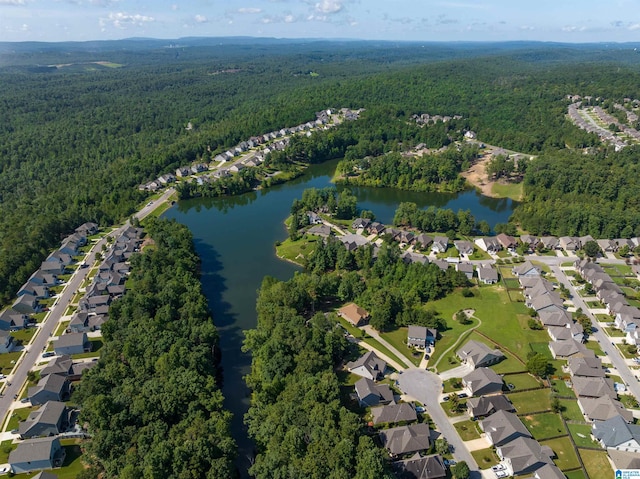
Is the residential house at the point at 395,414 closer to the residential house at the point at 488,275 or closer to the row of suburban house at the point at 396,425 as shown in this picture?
the row of suburban house at the point at 396,425

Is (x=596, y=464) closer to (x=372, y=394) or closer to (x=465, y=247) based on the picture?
(x=372, y=394)

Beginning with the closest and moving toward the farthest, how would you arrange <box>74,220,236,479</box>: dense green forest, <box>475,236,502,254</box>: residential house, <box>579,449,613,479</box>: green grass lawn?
<box>74,220,236,479</box>: dense green forest < <box>579,449,613,479</box>: green grass lawn < <box>475,236,502,254</box>: residential house

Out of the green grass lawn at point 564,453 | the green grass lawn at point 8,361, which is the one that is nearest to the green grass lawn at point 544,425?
the green grass lawn at point 564,453

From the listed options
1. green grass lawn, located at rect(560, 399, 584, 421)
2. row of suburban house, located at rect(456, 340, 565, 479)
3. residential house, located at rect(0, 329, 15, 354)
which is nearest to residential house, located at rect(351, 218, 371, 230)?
row of suburban house, located at rect(456, 340, 565, 479)

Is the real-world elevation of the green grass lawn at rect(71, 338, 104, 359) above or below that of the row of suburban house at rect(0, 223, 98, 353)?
below

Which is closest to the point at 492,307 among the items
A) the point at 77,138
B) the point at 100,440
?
the point at 100,440

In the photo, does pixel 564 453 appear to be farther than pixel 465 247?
No

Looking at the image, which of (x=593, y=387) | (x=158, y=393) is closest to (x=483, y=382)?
(x=593, y=387)

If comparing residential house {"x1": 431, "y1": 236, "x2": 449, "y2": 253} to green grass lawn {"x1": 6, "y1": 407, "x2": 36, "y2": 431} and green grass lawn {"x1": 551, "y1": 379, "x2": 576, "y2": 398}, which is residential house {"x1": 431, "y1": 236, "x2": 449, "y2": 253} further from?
green grass lawn {"x1": 6, "y1": 407, "x2": 36, "y2": 431}
